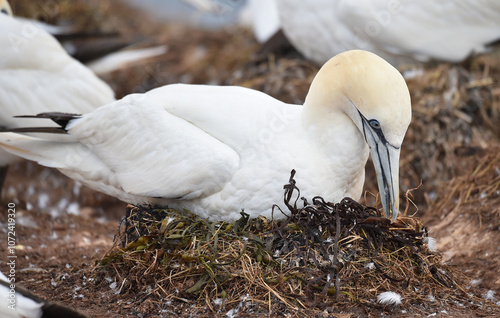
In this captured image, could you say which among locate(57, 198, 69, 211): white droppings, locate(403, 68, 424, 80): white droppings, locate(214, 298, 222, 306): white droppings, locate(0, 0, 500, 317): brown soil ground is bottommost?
locate(57, 198, 69, 211): white droppings

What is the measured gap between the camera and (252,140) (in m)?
4.09

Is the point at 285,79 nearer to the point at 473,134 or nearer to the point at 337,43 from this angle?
the point at 337,43

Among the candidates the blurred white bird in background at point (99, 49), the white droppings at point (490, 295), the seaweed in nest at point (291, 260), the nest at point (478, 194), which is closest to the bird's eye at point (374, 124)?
the seaweed in nest at point (291, 260)

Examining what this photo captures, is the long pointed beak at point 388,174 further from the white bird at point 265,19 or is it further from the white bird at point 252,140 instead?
the white bird at point 265,19

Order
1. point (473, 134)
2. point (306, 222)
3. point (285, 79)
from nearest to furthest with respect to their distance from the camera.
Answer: point (306, 222)
point (473, 134)
point (285, 79)

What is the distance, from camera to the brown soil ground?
3902 millimetres

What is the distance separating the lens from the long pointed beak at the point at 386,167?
152 inches

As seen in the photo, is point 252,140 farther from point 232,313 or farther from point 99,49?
point 99,49

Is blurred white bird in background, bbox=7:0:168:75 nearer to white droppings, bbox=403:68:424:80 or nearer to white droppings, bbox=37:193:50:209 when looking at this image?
white droppings, bbox=37:193:50:209

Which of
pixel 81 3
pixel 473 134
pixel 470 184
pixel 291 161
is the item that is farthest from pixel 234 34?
pixel 291 161

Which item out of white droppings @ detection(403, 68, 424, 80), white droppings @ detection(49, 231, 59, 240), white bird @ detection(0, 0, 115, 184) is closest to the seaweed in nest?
white droppings @ detection(49, 231, 59, 240)

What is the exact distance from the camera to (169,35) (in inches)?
449

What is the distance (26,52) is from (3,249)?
66.7 inches

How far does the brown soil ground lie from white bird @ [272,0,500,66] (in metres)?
0.26
